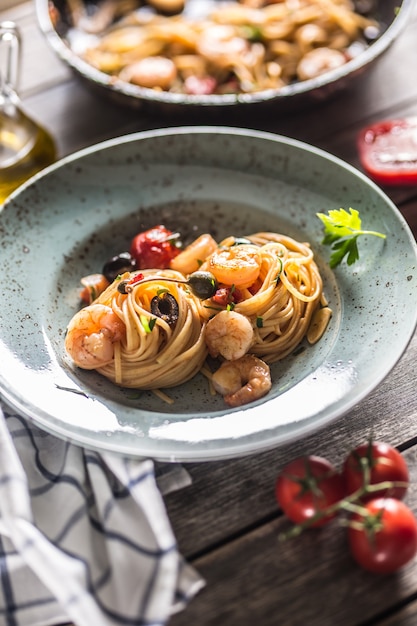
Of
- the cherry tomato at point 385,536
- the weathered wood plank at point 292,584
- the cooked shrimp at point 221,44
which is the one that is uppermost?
the cooked shrimp at point 221,44

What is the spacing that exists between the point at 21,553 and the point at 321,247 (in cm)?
166

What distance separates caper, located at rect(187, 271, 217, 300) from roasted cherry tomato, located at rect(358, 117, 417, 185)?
1267 millimetres

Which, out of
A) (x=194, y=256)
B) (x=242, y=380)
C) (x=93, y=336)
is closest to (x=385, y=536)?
(x=242, y=380)

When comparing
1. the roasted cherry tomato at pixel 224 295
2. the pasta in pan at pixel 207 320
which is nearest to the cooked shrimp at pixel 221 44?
the pasta in pan at pixel 207 320

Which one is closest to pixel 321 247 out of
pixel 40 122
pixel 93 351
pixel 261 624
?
pixel 93 351

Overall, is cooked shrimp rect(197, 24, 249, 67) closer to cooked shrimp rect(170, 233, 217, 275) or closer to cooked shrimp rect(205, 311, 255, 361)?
cooked shrimp rect(170, 233, 217, 275)

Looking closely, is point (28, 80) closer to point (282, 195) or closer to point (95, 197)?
point (95, 197)

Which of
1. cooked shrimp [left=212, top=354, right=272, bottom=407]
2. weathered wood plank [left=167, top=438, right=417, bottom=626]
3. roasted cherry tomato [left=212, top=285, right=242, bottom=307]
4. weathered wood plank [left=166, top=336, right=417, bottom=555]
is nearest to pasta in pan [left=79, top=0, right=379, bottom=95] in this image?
roasted cherry tomato [left=212, top=285, right=242, bottom=307]

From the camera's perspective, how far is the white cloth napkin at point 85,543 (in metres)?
2.32

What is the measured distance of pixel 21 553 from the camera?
2.43 metres

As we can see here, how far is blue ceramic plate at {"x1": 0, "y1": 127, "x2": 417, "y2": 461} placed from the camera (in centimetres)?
253

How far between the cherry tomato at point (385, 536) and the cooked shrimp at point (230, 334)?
719 millimetres

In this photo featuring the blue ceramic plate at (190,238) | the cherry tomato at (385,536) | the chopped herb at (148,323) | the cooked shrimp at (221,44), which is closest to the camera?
the cherry tomato at (385,536)

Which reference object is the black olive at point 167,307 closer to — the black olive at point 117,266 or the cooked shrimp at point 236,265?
the cooked shrimp at point 236,265
